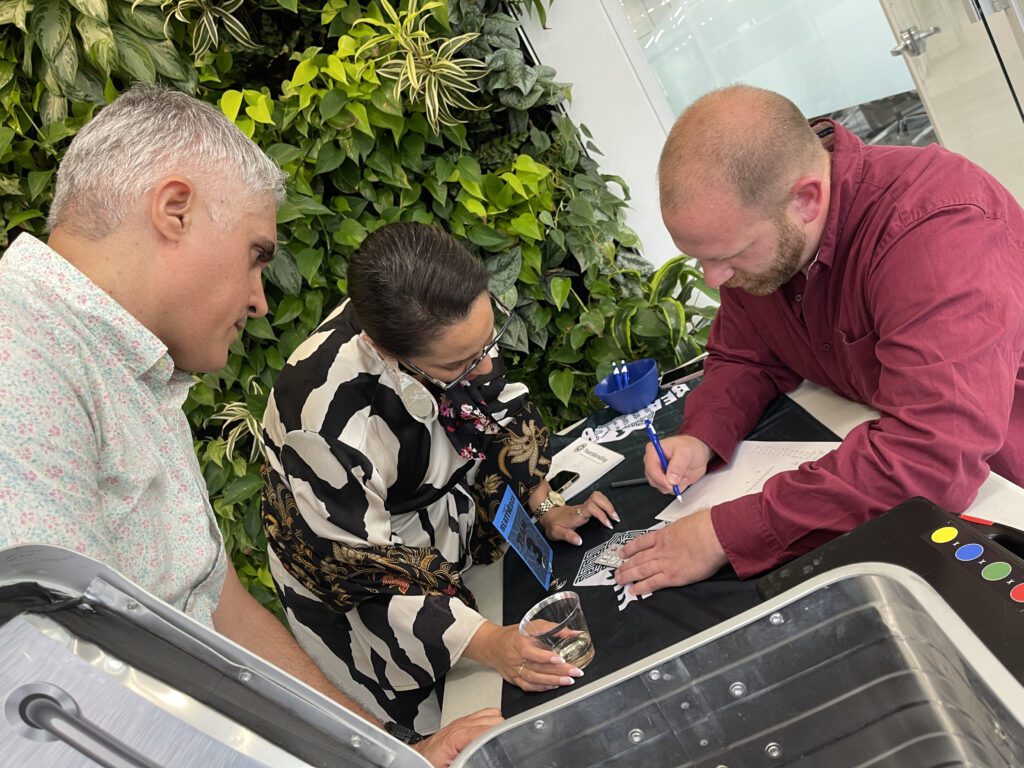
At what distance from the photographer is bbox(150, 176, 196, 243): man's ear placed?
1.10 metres

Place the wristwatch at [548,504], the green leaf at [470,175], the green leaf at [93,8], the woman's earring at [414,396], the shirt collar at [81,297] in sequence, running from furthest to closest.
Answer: the green leaf at [470,175] < the green leaf at [93,8] < the wristwatch at [548,504] < the woman's earring at [414,396] < the shirt collar at [81,297]

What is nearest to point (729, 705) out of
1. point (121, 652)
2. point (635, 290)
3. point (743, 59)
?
point (121, 652)

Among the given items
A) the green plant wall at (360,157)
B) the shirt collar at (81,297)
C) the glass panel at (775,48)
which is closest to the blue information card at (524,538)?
the shirt collar at (81,297)

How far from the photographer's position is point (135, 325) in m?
1.08

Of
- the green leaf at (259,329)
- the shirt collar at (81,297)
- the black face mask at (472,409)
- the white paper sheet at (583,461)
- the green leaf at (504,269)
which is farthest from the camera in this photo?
the green leaf at (504,269)

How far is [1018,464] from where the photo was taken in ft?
4.91

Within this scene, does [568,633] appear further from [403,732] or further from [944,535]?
[403,732]

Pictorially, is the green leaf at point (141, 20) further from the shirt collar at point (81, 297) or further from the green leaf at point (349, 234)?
the shirt collar at point (81, 297)

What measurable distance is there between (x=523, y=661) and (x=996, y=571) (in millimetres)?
739

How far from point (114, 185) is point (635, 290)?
2446 millimetres

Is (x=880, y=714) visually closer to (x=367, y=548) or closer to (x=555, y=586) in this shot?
(x=555, y=586)

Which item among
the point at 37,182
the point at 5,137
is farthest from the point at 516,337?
the point at 5,137

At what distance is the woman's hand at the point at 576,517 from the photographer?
5.76 feet

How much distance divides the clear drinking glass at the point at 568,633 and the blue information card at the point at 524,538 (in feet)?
0.65
